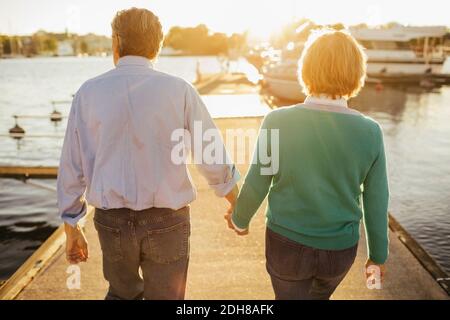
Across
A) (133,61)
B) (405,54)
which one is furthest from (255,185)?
(405,54)

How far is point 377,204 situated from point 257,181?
596 millimetres

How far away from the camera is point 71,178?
7.41 feet

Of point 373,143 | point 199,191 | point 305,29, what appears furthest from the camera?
point 305,29

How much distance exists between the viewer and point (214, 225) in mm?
5242

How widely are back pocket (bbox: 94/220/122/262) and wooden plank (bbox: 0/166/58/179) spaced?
10.1 m

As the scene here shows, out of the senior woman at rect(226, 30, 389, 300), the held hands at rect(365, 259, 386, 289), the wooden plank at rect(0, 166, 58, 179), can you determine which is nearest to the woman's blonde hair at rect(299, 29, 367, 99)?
the senior woman at rect(226, 30, 389, 300)

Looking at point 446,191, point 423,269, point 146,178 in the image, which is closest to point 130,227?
point 146,178

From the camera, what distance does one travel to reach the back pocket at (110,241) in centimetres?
212

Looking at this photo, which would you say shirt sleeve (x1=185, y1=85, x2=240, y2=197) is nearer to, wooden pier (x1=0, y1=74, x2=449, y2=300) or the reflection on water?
wooden pier (x1=0, y1=74, x2=449, y2=300)

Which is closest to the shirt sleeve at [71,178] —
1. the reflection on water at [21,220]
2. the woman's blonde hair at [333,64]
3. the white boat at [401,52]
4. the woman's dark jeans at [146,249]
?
the woman's dark jeans at [146,249]

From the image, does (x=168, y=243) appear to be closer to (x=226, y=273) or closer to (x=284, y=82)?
(x=226, y=273)
